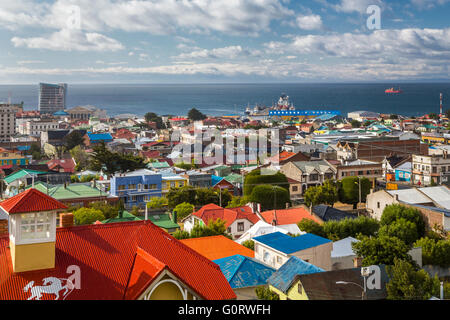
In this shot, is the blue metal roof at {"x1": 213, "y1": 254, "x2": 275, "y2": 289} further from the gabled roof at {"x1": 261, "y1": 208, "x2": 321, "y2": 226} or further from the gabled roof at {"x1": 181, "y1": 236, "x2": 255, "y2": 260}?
the gabled roof at {"x1": 261, "y1": 208, "x2": 321, "y2": 226}

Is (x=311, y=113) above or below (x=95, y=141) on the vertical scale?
above

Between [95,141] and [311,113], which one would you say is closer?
[95,141]

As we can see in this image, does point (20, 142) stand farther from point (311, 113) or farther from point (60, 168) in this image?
point (311, 113)

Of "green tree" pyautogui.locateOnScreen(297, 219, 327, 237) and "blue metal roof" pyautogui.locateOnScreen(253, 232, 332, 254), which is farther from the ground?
"blue metal roof" pyautogui.locateOnScreen(253, 232, 332, 254)

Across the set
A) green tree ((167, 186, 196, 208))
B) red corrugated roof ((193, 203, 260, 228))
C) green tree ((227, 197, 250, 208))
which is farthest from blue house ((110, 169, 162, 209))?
red corrugated roof ((193, 203, 260, 228))

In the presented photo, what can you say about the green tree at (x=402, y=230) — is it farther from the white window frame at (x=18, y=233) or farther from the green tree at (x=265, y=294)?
the white window frame at (x=18, y=233)

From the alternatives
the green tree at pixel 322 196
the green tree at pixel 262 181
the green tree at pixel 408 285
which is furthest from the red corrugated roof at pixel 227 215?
the green tree at pixel 408 285
